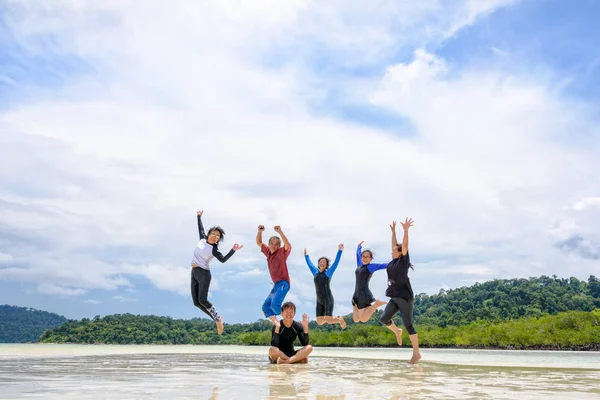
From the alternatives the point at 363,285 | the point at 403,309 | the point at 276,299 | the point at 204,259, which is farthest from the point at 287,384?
the point at 363,285

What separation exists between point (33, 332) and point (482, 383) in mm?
131825

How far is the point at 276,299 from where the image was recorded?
13273mm

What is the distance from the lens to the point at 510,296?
9019cm

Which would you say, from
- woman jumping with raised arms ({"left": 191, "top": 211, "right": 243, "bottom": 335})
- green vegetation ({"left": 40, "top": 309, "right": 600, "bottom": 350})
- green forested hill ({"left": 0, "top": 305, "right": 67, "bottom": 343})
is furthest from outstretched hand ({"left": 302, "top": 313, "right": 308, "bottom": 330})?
green forested hill ({"left": 0, "top": 305, "right": 67, "bottom": 343})

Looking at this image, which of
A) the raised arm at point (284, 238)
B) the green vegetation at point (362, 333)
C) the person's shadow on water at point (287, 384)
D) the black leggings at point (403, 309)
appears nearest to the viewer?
the person's shadow on water at point (287, 384)

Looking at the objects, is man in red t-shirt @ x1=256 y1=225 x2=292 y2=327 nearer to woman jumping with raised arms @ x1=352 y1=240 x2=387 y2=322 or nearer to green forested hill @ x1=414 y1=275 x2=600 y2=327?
woman jumping with raised arms @ x1=352 y1=240 x2=387 y2=322

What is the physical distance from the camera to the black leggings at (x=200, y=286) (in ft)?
46.2

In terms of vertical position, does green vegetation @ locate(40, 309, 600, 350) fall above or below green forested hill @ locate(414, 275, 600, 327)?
below

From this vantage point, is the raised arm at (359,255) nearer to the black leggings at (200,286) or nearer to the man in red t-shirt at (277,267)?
the man in red t-shirt at (277,267)

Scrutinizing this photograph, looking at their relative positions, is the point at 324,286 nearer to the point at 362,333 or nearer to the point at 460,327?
the point at 362,333

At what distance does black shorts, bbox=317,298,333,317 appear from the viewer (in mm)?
15383

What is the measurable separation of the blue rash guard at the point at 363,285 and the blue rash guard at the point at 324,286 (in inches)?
28.6

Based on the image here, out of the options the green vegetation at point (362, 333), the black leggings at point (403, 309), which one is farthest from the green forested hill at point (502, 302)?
the black leggings at point (403, 309)

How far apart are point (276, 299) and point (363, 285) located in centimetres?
260
